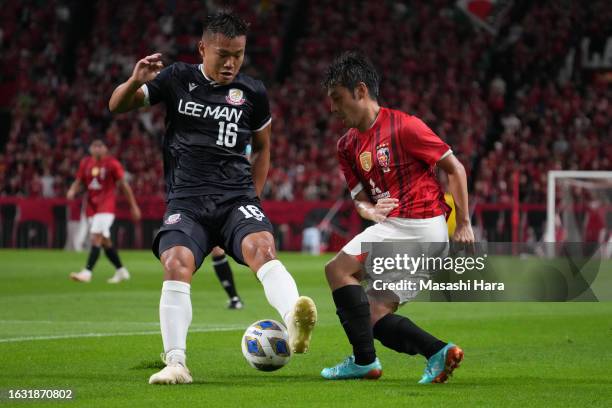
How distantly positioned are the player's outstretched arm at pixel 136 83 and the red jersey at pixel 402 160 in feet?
4.31

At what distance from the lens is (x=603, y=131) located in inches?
1099

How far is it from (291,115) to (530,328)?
20.9 m

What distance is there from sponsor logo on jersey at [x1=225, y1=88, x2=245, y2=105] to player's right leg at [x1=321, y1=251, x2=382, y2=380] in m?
1.20

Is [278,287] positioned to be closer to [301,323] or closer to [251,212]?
[301,323]

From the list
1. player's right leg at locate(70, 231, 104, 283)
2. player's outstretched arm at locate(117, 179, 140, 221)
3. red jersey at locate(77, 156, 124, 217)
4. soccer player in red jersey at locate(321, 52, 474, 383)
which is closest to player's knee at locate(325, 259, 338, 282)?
soccer player in red jersey at locate(321, 52, 474, 383)

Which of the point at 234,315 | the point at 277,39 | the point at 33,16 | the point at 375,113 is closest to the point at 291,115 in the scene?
the point at 277,39

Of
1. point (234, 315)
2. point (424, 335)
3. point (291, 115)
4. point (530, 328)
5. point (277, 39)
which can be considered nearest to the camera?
point (424, 335)

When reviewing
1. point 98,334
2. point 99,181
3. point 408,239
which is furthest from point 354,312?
point 99,181

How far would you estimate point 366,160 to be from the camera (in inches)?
284

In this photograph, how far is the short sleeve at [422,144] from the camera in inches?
276

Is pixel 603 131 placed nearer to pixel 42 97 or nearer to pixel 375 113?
pixel 42 97

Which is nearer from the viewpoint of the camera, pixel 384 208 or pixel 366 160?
pixel 384 208

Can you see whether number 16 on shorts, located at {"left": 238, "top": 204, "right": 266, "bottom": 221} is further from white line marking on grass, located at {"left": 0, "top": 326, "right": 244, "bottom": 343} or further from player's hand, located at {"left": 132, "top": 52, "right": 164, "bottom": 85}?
white line marking on grass, located at {"left": 0, "top": 326, "right": 244, "bottom": 343}

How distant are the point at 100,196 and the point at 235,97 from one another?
1140 cm
